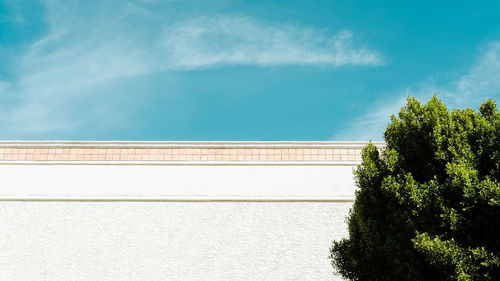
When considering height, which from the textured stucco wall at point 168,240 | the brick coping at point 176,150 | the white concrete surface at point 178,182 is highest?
the brick coping at point 176,150

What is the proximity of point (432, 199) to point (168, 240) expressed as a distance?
8.26 meters

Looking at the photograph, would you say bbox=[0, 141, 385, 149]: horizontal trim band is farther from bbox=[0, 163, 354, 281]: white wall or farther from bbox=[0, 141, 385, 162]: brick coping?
bbox=[0, 163, 354, 281]: white wall

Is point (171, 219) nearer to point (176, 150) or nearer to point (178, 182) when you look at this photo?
point (178, 182)

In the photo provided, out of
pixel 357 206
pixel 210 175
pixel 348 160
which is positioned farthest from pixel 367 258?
pixel 210 175

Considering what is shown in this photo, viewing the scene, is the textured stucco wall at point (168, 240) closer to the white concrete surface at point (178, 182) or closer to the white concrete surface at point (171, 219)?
the white concrete surface at point (171, 219)

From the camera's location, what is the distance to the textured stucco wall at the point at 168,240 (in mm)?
13516

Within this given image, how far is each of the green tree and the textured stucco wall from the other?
123 inches

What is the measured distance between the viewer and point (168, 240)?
45.4ft

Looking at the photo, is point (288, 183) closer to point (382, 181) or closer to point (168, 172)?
point (168, 172)

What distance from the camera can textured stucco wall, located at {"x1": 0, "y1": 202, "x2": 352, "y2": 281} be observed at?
44.3 ft

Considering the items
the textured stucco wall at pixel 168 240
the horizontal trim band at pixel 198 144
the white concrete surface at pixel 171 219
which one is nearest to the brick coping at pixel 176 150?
the horizontal trim band at pixel 198 144

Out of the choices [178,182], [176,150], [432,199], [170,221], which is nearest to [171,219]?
[170,221]

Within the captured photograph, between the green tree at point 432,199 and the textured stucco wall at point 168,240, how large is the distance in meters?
3.12

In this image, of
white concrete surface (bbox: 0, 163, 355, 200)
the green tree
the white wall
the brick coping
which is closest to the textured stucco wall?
the white wall
